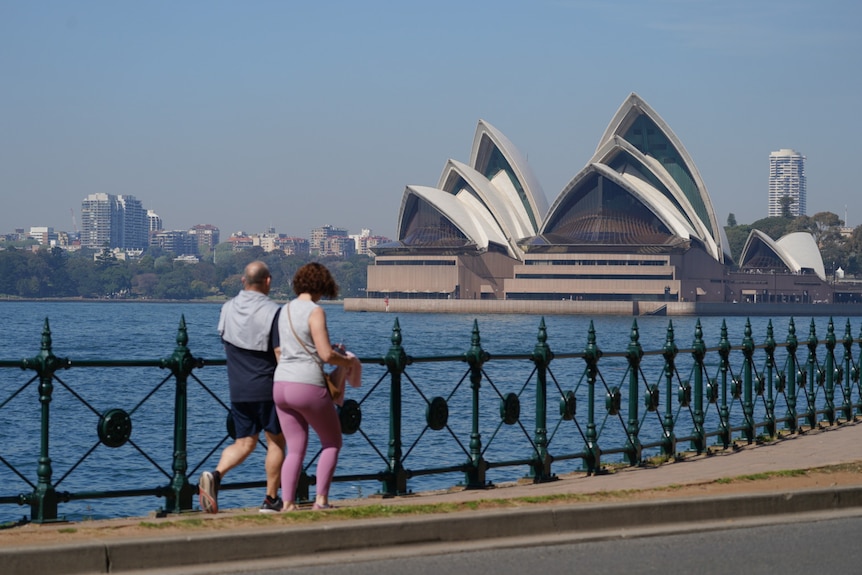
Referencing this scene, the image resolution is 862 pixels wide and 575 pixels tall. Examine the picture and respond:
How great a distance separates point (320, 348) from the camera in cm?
817

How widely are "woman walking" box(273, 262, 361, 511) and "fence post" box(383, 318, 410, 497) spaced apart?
4.19 ft

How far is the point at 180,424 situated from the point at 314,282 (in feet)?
4.86

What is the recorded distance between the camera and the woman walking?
27.1 feet

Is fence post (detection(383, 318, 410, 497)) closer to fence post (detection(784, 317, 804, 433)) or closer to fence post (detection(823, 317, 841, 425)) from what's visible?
fence post (detection(784, 317, 804, 433))

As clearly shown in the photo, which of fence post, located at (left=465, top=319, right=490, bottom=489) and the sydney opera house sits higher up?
the sydney opera house

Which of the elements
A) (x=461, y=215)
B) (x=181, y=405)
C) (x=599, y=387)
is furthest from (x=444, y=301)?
(x=181, y=405)

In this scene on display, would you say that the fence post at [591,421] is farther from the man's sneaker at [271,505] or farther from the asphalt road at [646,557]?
the man's sneaker at [271,505]

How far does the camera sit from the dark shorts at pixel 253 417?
868 cm

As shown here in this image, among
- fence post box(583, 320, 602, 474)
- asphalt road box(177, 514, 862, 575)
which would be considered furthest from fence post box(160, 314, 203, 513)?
fence post box(583, 320, 602, 474)

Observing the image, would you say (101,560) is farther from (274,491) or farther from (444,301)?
(444,301)

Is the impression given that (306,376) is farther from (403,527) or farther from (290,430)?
(403,527)

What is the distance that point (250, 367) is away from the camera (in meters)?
8.61

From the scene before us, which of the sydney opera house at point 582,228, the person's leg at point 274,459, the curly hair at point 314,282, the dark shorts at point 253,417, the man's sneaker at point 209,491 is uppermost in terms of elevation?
the sydney opera house at point 582,228

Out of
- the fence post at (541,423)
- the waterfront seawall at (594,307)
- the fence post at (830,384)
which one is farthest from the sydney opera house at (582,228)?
the fence post at (541,423)
